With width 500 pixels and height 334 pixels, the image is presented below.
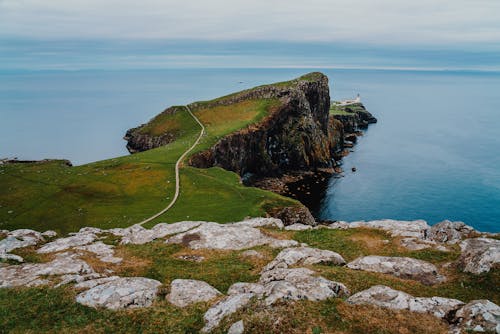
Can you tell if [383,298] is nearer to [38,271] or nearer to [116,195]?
[38,271]

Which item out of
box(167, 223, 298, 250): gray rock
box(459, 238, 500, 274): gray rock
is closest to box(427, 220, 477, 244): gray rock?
box(459, 238, 500, 274): gray rock

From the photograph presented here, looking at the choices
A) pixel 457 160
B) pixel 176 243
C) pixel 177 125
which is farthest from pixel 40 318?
pixel 457 160

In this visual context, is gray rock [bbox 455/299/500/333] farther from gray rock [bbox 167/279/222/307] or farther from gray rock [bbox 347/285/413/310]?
gray rock [bbox 167/279/222/307]

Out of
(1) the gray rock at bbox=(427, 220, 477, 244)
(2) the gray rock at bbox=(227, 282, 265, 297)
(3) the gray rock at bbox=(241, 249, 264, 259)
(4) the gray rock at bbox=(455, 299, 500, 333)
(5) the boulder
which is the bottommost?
(5) the boulder

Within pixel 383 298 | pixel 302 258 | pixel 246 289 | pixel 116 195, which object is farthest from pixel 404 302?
pixel 116 195

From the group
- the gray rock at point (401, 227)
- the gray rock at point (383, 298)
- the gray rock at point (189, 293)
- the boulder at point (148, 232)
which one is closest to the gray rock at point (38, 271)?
the gray rock at point (189, 293)
